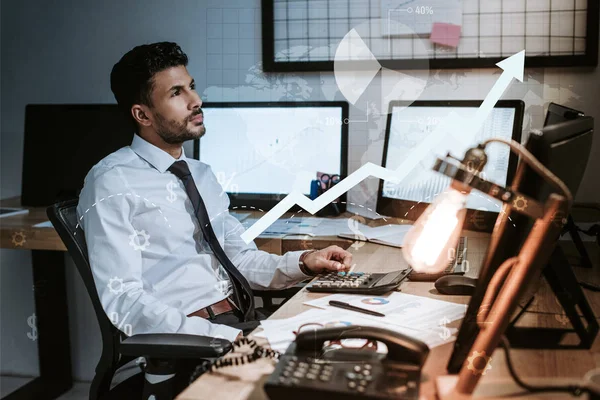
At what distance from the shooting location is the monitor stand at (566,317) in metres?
0.91

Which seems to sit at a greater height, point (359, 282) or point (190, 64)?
point (190, 64)

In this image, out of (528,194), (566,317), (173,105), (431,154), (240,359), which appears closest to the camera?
(528,194)

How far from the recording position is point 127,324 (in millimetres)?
1216

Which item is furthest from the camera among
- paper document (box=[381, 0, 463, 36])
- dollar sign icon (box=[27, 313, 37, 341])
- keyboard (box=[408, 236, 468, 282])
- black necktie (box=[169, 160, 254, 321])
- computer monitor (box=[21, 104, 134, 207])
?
dollar sign icon (box=[27, 313, 37, 341])

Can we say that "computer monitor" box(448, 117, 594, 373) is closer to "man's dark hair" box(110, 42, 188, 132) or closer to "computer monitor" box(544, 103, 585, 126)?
"computer monitor" box(544, 103, 585, 126)

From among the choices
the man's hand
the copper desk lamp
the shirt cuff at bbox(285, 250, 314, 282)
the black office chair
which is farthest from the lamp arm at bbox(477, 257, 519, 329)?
the shirt cuff at bbox(285, 250, 314, 282)

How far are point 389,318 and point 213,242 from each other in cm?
64

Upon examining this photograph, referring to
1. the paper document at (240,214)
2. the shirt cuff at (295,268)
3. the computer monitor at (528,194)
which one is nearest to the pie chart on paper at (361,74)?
the paper document at (240,214)

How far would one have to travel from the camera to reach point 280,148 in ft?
6.15

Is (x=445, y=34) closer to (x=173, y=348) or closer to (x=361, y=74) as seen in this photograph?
(x=361, y=74)

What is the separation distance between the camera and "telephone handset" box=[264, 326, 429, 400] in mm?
650

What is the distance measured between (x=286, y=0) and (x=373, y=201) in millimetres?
691

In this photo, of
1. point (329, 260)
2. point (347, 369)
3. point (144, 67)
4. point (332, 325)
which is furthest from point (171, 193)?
point (347, 369)

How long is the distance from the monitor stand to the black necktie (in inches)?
29.5
